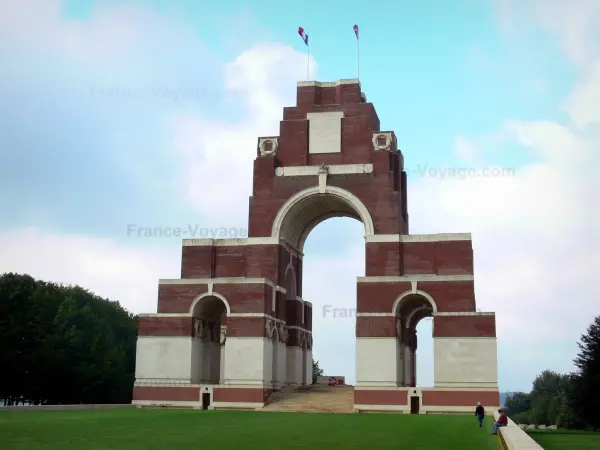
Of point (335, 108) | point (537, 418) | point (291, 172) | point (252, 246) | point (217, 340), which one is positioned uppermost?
point (335, 108)

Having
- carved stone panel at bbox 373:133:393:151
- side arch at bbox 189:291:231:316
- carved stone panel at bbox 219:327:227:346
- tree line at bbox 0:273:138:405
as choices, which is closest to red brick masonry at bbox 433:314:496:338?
carved stone panel at bbox 373:133:393:151

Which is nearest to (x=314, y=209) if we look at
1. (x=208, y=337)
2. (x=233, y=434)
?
(x=208, y=337)

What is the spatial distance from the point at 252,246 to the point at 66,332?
1828 cm

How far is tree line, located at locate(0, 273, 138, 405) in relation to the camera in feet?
160

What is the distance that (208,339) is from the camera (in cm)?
4644

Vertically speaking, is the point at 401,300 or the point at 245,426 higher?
the point at 401,300

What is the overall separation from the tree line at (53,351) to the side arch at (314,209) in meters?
18.5

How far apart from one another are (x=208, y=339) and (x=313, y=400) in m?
8.71

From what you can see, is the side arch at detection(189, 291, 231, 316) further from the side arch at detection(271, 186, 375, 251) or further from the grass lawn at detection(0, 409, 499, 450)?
the grass lawn at detection(0, 409, 499, 450)

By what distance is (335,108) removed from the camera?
157 ft

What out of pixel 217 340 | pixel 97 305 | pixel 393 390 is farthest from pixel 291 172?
pixel 97 305

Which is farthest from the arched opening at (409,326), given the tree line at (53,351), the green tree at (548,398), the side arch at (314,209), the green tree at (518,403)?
the green tree at (518,403)

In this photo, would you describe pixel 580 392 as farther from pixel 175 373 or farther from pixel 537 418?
pixel 537 418

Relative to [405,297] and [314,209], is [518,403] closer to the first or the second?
[314,209]
